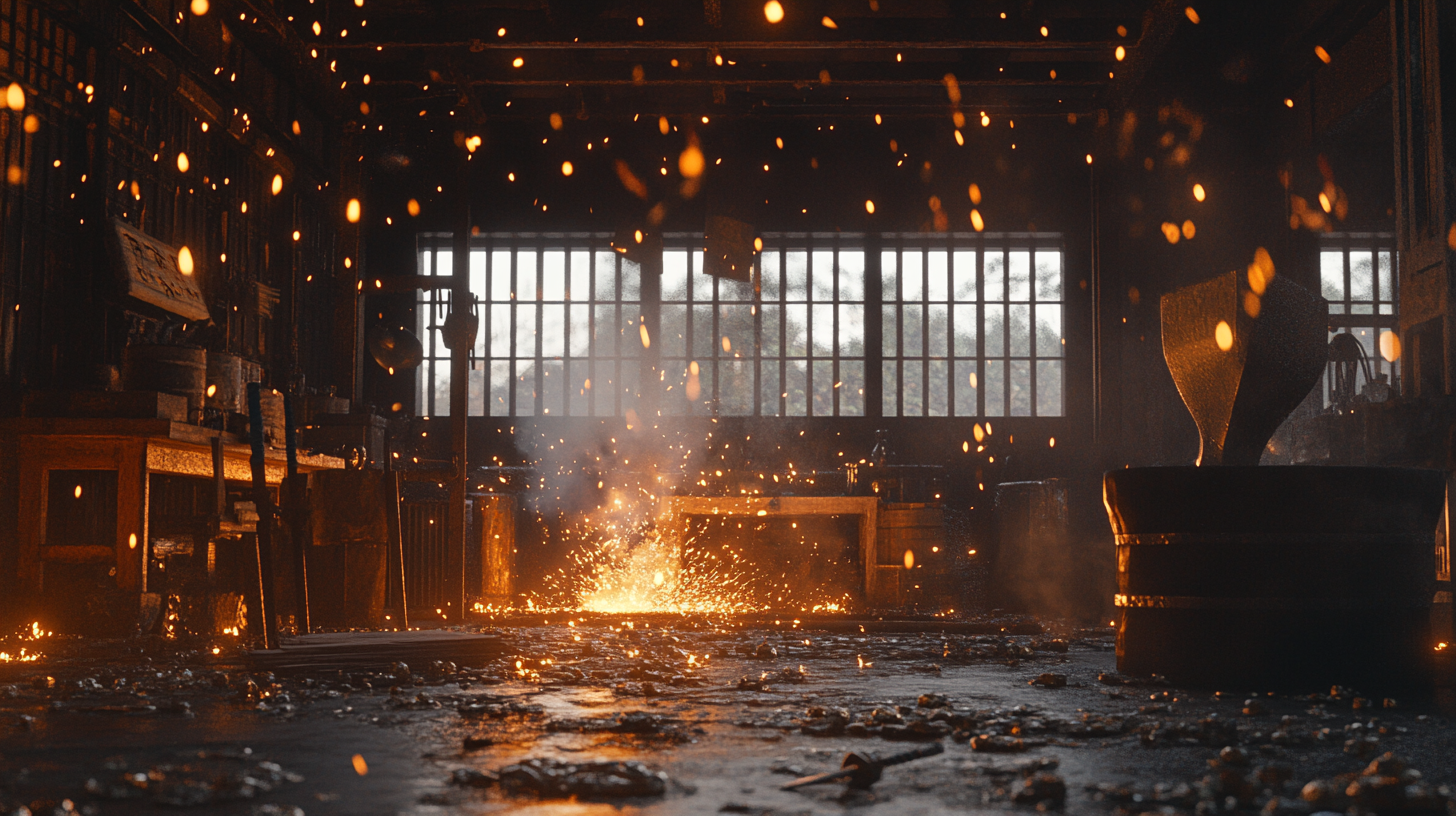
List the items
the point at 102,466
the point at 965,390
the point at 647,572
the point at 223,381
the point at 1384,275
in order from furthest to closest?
the point at 965,390
the point at 1384,275
the point at 647,572
the point at 223,381
the point at 102,466

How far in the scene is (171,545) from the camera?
499cm

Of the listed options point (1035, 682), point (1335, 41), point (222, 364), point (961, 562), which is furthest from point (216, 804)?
point (1335, 41)

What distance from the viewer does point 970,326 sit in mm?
11484

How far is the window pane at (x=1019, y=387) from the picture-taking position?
11.3m

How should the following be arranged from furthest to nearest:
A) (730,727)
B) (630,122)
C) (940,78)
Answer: (630,122)
(940,78)
(730,727)

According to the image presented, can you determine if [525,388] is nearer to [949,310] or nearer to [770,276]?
[770,276]

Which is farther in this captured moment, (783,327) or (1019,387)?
(783,327)

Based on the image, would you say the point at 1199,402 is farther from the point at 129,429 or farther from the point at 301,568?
the point at 129,429

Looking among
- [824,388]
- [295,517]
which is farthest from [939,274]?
[295,517]

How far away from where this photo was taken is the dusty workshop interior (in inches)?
96.2

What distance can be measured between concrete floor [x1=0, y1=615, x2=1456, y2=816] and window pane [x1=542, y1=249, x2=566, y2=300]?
7853mm

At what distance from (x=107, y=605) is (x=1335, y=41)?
9.21 meters

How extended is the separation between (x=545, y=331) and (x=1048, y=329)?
17.0 feet

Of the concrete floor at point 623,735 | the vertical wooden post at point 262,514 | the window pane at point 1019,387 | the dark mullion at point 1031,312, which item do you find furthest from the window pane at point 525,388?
the concrete floor at point 623,735
